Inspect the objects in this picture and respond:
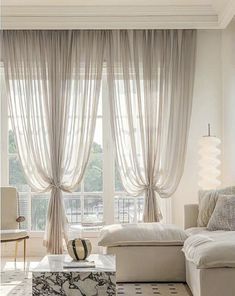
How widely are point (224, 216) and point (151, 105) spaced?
191 cm

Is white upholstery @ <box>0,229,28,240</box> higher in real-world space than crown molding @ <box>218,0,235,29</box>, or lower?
lower

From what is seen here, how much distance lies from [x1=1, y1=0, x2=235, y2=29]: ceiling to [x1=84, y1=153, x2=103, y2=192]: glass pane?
167 cm

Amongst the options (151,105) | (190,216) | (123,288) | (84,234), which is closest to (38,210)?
(84,234)

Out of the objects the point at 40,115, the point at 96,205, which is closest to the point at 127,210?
the point at 96,205

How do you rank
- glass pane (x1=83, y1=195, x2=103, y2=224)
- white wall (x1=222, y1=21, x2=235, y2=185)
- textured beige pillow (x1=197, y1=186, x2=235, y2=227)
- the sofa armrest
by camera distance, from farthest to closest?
glass pane (x1=83, y1=195, x2=103, y2=224), white wall (x1=222, y1=21, x2=235, y2=185), the sofa armrest, textured beige pillow (x1=197, y1=186, x2=235, y2=227)

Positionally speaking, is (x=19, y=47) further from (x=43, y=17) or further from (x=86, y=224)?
(x=86, y=224)

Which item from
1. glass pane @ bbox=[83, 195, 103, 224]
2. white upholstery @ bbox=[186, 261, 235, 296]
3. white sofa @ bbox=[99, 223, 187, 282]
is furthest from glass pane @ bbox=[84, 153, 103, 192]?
white upholstery @ bbox=[186, 261, 235, 296]

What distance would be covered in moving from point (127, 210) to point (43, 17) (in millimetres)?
2599

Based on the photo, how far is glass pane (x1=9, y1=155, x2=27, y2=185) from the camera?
6.89 metres

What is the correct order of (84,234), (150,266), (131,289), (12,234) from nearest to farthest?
1. (131,289)
2. (150,266)
3. (12,234)
4. (84,234)

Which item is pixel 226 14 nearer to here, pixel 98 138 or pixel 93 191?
pixel 98 138

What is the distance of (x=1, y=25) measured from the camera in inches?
251

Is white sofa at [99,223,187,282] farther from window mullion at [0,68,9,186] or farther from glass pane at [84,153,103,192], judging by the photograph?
window mullion at [0,68,9,186]

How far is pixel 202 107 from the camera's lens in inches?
267
